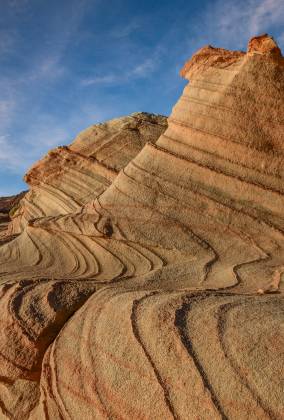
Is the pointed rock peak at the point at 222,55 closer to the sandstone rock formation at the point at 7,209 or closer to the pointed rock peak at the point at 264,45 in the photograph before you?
the pointed rock peak at the point at 264,45

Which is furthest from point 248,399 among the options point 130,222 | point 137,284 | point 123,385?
point 130,222

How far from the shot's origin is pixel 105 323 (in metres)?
3.76

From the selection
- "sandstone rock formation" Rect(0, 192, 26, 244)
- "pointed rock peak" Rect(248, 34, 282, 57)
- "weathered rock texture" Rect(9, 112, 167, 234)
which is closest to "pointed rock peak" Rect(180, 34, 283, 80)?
"pointed rock peak" Rect(248, 34, 282, 57)

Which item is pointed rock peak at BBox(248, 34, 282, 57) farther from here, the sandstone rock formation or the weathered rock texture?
the sandstone rock formation

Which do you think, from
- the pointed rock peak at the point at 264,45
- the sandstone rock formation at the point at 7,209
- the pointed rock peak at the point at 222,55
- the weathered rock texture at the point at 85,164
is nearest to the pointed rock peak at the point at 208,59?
the pointed rock peak at the point at 222,55

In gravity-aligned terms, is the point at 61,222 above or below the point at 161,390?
above

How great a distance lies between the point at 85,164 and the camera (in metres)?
11.1

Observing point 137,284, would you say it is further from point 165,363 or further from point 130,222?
point 165,363

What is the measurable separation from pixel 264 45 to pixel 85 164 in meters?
5.55

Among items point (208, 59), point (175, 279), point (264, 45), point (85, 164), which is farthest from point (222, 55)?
point (85, 164)

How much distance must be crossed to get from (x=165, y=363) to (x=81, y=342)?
2.85 feet

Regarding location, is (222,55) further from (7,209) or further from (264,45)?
(7,209)

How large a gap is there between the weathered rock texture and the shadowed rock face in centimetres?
341

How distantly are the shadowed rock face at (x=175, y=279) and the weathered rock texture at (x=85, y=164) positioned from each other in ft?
11.2
